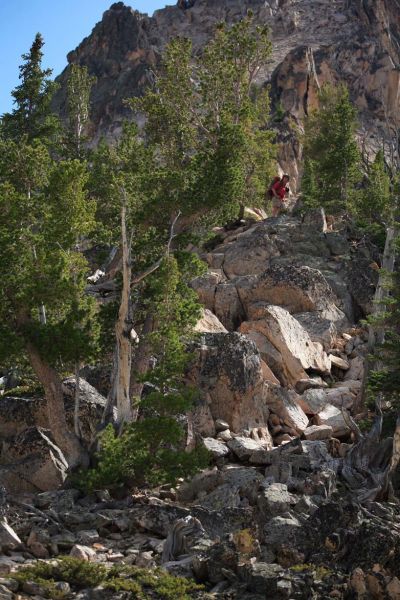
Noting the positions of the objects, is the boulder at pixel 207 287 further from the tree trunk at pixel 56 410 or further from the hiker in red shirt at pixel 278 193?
the hiker in red shirt at pixel 278 193

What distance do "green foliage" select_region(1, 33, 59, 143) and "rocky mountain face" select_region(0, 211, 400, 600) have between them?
531 inches

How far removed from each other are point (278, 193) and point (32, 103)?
1464cm

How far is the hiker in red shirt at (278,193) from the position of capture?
48812mm

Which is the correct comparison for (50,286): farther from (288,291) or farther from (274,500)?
(288,291)

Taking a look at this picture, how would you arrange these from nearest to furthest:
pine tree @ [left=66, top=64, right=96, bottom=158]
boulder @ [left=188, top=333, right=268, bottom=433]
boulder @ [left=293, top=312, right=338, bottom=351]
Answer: boulder @ [left=188, top=333, right=268, bottom=433]
boulder @ [left=293, top=312, right=338, bottom=351]
pine tree @ [left=66, top=64, right=96, bottom=158]

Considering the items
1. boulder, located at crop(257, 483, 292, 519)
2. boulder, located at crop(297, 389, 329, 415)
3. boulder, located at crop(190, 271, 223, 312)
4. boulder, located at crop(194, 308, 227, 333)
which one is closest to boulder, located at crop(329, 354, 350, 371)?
boulder, located at crop(297, 389, 329, 415)

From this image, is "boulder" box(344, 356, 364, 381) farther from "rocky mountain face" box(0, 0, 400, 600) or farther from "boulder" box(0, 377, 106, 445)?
"boulder" box(0, 377, 106, 445)

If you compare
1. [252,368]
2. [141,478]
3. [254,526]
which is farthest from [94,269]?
[254,526]

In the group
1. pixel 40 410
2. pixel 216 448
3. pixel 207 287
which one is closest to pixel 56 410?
pixel 40 410

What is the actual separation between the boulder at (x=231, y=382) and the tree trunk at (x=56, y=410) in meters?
4.57

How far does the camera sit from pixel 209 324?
30.5 metres

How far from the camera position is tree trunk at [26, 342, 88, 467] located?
2189 cm

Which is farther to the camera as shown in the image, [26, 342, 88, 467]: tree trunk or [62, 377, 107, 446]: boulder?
[62, 377, 107, 446]: boulder

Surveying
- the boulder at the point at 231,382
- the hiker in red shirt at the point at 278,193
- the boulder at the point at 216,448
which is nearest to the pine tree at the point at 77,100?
the hiker in red shirt at the point at 278,193
